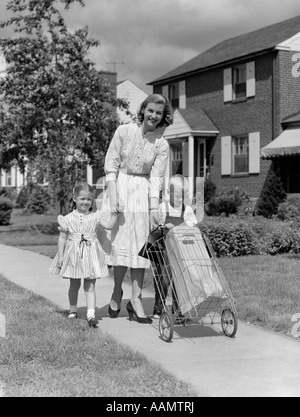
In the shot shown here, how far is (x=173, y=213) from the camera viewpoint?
6566mm

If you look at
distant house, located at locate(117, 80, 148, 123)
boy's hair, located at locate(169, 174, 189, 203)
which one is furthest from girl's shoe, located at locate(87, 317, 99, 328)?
distant house, located at locate(117, 80, 148, 123)

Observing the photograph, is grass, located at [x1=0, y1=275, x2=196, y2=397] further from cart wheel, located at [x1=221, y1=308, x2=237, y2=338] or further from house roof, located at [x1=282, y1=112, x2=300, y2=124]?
house roof, located at [x1=282, y1=112, x2=300, y2=124]

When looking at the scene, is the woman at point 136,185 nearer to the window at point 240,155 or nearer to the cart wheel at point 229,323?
the cart wheel at point 229,323

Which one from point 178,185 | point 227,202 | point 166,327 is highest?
point 178,185

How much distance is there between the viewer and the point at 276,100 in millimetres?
24953

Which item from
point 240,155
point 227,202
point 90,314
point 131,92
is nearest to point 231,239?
point 90,314

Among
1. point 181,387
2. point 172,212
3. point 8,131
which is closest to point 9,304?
point 172,212

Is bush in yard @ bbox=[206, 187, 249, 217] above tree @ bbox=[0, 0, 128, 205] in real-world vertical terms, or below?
below

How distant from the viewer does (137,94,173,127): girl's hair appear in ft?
20.7

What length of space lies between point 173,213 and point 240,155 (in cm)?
2121

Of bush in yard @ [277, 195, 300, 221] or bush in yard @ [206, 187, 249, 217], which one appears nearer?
bush in yard @ [277, 195, 300, 221]

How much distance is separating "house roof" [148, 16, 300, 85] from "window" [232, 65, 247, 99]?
0.66 m

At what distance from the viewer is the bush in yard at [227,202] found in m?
25.1

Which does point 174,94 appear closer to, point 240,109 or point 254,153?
point 240,109
